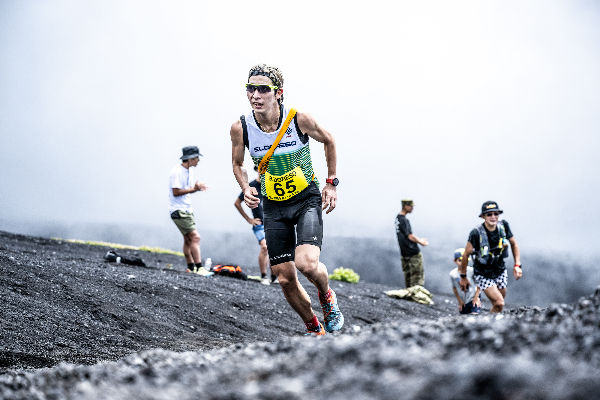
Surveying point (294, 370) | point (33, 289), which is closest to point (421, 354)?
point (294, 370)

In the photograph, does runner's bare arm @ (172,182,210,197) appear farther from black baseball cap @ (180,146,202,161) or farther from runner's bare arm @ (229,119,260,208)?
runner's bare arm @ (229,119,260,208)

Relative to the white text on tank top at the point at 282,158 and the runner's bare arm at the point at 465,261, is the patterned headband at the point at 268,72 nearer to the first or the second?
the white text on tank top at the point at 282,158

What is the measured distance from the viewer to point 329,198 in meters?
5.49

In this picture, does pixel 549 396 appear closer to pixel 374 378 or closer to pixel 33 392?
pixel 374 378

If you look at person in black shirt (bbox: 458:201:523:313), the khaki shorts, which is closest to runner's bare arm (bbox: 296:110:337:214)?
person in black shirt (bbox: 458:201:523:313)

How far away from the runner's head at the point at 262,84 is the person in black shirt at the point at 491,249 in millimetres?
4916

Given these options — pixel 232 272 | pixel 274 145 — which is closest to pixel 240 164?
pixel 274 145

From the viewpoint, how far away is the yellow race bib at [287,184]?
17.8ft

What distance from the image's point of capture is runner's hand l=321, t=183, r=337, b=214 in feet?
18.0

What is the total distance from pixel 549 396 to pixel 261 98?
13.6 ft

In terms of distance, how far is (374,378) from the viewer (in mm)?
1987

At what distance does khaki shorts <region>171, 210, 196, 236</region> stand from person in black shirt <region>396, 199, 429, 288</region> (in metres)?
5.25

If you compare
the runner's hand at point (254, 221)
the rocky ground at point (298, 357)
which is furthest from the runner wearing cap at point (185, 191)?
the rocky ground at point (298, 357)

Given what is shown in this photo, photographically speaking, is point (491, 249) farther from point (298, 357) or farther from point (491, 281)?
point (298, 357)
